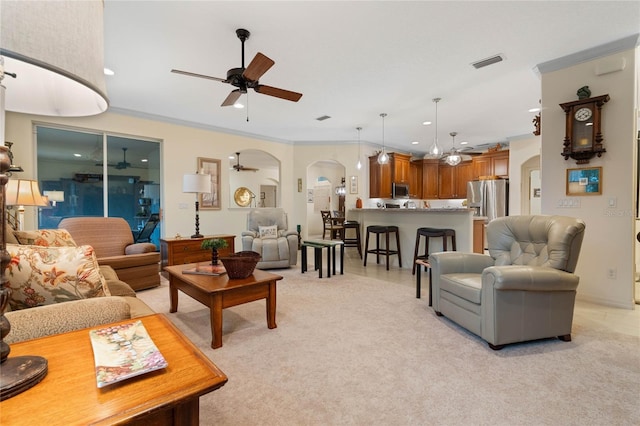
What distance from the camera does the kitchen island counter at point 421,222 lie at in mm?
4383

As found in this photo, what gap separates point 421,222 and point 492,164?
11.9ft

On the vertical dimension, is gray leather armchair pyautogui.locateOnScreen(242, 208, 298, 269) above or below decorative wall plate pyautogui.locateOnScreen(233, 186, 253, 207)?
below

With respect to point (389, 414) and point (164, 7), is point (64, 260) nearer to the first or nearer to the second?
point (389, 414)

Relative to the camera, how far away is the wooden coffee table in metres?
2.23

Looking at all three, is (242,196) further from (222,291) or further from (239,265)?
(222,291)

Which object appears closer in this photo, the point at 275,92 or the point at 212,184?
the point at 275,92

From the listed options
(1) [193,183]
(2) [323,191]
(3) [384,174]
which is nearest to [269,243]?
(1) [193,183]

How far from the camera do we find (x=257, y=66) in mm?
2455

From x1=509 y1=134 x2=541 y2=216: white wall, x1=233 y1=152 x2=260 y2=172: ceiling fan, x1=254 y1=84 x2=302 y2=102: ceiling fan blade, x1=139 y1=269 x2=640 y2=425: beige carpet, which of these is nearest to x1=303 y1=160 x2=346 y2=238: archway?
x1=233 y1=152 x2=260 y2=172: ceiling fan

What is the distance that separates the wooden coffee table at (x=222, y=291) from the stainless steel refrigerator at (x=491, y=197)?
558 centimetres

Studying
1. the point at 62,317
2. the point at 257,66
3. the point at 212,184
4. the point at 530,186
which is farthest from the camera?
the point at 530,186

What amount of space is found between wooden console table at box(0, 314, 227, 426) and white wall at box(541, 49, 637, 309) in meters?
3.92

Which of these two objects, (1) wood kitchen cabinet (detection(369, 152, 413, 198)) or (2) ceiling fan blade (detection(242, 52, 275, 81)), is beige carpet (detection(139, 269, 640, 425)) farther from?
(1) wood kitchen cabinet (detection(369, 152, 413, 198))

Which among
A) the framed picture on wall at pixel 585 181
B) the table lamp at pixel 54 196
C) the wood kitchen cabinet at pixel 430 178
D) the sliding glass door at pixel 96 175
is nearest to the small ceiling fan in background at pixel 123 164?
the sliding glass door at pixel 96 175
